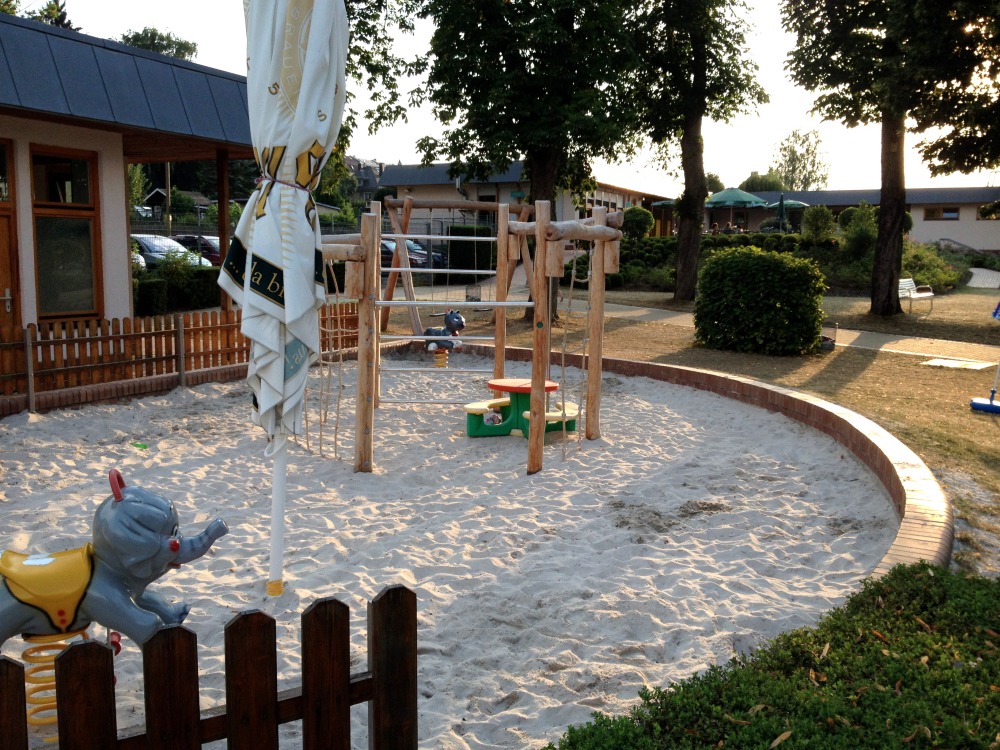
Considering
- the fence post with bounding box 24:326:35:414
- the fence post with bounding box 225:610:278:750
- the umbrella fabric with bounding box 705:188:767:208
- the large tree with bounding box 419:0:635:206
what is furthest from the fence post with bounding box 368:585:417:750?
the umbrella fabric with bounding box 705:188:767:208

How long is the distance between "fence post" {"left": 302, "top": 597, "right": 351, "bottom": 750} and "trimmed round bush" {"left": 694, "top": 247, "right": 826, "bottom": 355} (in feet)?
36.8

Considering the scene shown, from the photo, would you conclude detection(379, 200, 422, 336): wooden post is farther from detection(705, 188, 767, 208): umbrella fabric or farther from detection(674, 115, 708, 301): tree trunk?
detection(705, 188, 767, 208): umbrella fabric

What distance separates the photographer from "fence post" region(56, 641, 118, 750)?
2.04 meters

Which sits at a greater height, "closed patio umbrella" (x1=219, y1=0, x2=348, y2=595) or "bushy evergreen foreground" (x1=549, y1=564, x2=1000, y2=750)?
"closed patio umbrella" (x1=219, y1=0, x2=348, y2=595)

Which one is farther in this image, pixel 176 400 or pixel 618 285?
pixel 618 285

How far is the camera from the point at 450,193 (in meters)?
Result: 44.1

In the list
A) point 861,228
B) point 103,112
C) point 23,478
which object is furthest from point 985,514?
point 861,228

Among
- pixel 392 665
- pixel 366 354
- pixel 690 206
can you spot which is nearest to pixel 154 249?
pixel 690 206

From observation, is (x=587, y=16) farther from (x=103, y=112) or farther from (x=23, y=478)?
(x=23, y=478)

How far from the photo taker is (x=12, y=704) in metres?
2.03

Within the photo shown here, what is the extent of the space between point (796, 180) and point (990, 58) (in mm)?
83578

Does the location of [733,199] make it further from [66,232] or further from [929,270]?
[66,232]

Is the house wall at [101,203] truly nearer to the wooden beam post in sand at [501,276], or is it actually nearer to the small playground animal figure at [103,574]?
the wooden beam post in sand at [501,276]

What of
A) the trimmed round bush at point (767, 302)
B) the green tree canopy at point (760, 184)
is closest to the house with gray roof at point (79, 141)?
the trimmed round bush at point (767, 302)
